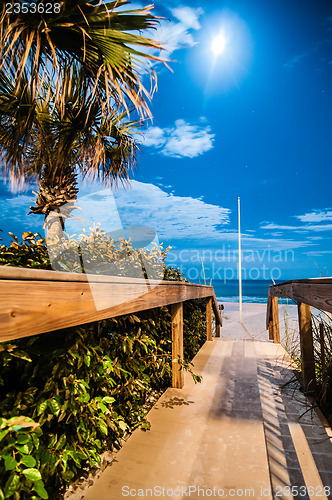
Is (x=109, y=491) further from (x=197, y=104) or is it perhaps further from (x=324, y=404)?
(x=197, y=104)

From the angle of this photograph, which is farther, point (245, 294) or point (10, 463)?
point (245, 294)

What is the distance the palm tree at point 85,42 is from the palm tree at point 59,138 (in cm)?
24

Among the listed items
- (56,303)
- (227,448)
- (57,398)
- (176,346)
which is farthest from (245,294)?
(56,303)

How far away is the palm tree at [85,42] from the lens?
7.42ft

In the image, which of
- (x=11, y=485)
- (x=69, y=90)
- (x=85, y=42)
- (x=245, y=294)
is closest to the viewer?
(x=11, y=485)

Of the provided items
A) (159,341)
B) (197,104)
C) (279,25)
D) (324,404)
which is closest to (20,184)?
(159,341)

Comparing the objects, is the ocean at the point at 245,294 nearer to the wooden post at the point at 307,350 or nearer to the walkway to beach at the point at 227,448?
the wooden post at the point at 307,350

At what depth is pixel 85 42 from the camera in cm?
251

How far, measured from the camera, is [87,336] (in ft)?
4.48

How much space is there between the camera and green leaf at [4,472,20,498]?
804mm

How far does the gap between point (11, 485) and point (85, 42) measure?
3.15 metres

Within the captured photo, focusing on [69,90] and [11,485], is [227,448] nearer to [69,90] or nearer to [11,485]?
[11,485]

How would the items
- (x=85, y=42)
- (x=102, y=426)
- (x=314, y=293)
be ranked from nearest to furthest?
(x=102, y=426), (x=314, y=293), (x=85, y=42)

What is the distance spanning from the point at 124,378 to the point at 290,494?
1033 millimetres
